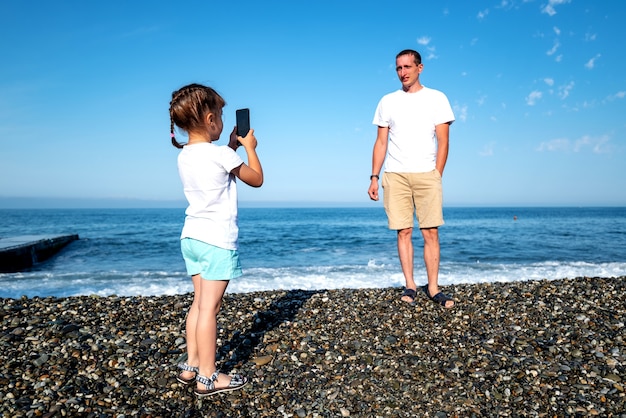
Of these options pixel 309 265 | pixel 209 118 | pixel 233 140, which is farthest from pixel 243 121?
pixel 309 265

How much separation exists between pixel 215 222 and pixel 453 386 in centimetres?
239

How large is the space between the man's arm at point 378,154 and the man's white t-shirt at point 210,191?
8.98ft

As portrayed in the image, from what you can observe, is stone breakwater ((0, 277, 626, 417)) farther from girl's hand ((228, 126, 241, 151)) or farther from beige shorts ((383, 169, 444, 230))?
girl's hand ((228, 126, 241, 151))

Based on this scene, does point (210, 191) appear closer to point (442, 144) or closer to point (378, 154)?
point (378, 154)

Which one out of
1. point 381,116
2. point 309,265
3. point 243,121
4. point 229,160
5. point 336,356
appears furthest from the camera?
point 309,265

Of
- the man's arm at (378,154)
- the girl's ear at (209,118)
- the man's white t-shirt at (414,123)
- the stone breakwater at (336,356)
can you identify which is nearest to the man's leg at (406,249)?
the stone breakwater at (336,356)

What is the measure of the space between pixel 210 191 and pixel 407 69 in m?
3.23

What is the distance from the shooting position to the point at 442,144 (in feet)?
17.1

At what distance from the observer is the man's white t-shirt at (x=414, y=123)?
16.8 feet

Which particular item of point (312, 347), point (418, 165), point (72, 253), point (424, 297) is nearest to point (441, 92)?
point (418, 165)

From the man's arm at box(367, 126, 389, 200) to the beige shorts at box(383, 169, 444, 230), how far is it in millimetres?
121

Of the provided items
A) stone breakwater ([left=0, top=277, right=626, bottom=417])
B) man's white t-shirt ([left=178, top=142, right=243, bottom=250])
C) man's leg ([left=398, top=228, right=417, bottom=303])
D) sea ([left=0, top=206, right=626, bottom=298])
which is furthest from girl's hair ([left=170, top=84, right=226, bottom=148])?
sea ([left=0, top=206, right=626, bottom=298])

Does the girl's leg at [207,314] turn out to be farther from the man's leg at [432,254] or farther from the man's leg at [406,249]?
the man's leg at [432,254]

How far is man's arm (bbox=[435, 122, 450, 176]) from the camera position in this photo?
16.9 feet
